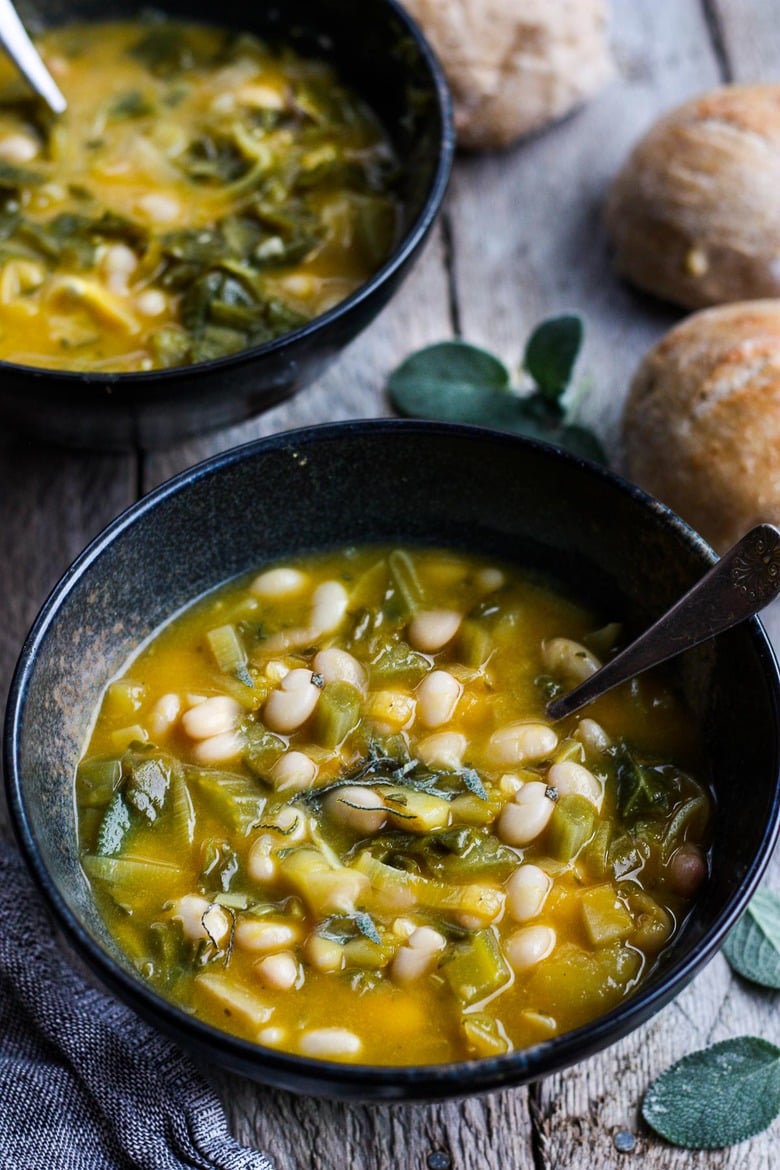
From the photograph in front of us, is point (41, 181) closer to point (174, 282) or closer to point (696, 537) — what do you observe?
point (174, 282)

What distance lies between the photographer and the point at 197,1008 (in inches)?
81.0

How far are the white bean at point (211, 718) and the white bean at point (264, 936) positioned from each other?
332 mm

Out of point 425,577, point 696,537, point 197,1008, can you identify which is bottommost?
point 197,1008

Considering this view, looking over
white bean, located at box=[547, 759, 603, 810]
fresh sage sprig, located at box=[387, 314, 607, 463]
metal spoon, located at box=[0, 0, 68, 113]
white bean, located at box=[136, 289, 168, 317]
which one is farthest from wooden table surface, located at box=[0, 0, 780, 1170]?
metal spoon, located at box=[0, 0, 68, 113]

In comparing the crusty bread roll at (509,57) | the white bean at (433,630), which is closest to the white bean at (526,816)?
the white bean at (433,630)

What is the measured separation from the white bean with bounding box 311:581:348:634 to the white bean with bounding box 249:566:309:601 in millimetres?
41

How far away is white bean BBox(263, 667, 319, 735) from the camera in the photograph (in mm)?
2305

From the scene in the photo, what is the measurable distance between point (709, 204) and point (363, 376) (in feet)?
2.91

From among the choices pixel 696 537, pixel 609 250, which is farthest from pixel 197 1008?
pixel 609 250

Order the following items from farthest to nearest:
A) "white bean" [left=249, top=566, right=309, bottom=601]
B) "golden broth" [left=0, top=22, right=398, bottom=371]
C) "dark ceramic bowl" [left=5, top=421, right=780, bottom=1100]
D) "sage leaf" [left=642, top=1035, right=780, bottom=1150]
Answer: "golden broth" [left=0, top=22, right=398, bottom=371] → "white bean" [left=249, top=566, right=309, bottom=601] → "sage leaf" [left=642, top=1035, right=780, bottom=1150] → "dark ceramic bowl" [left=5, top=421, right=780, bottom=1100]

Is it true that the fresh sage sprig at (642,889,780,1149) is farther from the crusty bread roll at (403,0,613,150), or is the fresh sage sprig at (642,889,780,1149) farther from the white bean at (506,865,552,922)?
the crusty bread roll at (403,0,613,150)

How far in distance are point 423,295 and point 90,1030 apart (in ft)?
Answer: 6.24

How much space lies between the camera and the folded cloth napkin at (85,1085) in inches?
87.0

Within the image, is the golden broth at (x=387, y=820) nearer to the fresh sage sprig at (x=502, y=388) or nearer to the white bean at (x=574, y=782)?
the white bean at (x=574, y=782)
